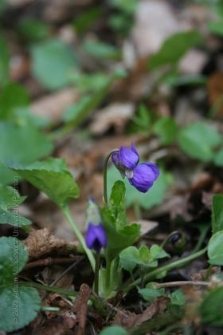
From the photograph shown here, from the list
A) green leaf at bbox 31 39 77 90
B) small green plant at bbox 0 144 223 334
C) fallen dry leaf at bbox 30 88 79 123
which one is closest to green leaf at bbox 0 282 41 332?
small green plant at bbox 0 144 223 334

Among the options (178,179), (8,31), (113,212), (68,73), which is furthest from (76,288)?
(8,31)

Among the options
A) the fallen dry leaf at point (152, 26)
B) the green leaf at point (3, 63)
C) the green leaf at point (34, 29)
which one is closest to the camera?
the green leaf at point (3, 63)

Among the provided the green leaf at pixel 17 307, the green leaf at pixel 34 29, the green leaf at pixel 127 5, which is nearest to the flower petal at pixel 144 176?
the green leaf at pixel 17 307

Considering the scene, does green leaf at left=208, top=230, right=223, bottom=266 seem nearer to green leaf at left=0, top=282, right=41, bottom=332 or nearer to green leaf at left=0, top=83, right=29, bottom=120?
green leaf at left=0, top=282, right=41, bottom=332

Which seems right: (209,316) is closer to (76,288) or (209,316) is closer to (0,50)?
(76,288)

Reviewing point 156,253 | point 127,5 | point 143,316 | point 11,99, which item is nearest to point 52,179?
point 156,253

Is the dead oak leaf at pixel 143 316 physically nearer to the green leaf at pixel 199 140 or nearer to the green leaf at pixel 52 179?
the green leaf at pixel 52 179
